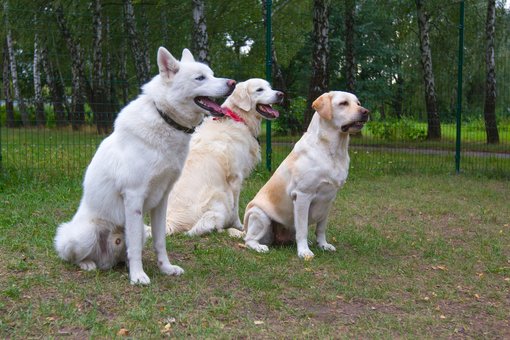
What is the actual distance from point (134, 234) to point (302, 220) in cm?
169

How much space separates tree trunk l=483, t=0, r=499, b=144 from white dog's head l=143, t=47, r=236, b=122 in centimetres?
980

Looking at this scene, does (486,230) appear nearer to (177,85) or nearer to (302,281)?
(302,281)

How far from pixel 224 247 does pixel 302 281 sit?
126 centimetres

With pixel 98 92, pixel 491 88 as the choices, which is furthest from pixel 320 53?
pixel 98 92

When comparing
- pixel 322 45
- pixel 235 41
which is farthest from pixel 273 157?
pixel 235 41

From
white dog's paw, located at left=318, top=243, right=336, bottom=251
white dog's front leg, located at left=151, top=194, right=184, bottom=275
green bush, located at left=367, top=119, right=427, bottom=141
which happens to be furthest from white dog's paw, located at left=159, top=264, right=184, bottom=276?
green bush, located at left=367, top=119, right=427, bottom=141

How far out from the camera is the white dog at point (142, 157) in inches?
152

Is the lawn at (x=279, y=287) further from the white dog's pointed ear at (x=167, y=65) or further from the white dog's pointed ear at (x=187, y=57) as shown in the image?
the white dog's pointed ear at (x=187, y=57)

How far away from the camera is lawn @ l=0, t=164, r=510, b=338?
3.28 meters

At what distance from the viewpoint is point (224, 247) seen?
525 cm

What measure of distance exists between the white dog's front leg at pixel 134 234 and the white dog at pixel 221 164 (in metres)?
1.70

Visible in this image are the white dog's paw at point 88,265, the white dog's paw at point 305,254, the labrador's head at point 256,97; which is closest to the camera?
the white dog's paw at point 88,265

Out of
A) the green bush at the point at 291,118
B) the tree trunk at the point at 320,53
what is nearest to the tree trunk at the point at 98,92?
the green bush at the point at 291,118

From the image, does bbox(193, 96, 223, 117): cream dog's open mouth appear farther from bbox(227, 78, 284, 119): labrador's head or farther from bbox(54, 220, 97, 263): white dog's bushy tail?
bbox(227, 78, 284, 119): labrador's head
